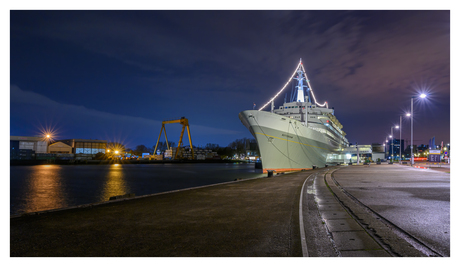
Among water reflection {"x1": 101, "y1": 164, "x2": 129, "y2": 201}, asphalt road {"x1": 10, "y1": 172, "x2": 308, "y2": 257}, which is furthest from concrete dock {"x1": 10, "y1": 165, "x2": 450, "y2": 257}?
water reflection {"x1": 101, "y1": 164, "x2": 129, "y2": 201}

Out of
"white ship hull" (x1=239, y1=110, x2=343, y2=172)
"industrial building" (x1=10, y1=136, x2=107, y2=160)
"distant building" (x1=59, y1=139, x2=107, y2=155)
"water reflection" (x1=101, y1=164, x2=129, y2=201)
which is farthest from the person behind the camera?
"distant building" (x1=59, y1=139, x2=107, y2=155)

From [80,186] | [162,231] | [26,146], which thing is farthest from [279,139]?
[26,146]

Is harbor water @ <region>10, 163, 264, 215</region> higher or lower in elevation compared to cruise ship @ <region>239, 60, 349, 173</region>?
lower

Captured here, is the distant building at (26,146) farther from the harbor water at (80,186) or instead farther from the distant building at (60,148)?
the harbor water at (80,186)

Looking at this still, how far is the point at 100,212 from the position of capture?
7832 millimetres

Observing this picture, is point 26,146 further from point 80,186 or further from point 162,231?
point 162,231

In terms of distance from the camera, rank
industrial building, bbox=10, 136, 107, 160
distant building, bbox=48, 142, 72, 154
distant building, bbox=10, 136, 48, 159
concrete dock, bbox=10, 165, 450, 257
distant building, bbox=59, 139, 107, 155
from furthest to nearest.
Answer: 1. distant building, bbox=59, 139, 107, 155
2. distant building, bbox=48, 142, 72, 154
3. industrial building, bbox=10, 136, 107, 160
4. distant building, bbox=10, 136, 48, 159
5. concrete dock, bbox=10, 165, 450, 257

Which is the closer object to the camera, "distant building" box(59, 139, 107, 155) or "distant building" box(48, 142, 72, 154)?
"distant building" box(48, 142, 72, 154)

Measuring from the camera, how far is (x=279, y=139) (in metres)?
32.3

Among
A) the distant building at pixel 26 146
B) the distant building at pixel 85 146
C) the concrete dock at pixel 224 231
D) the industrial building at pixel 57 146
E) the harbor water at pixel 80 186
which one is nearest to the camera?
the concrete dock at pixel 224 231

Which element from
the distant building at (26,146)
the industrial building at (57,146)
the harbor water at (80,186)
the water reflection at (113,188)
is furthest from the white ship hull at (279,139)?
the industrial building at (57,146)

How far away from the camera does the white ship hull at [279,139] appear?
31469 mm

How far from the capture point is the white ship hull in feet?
103

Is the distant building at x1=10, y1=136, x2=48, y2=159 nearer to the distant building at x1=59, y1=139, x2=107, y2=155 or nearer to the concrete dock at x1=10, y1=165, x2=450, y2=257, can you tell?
the distant building at x1=59, y1=139, x2=107, y2=155
